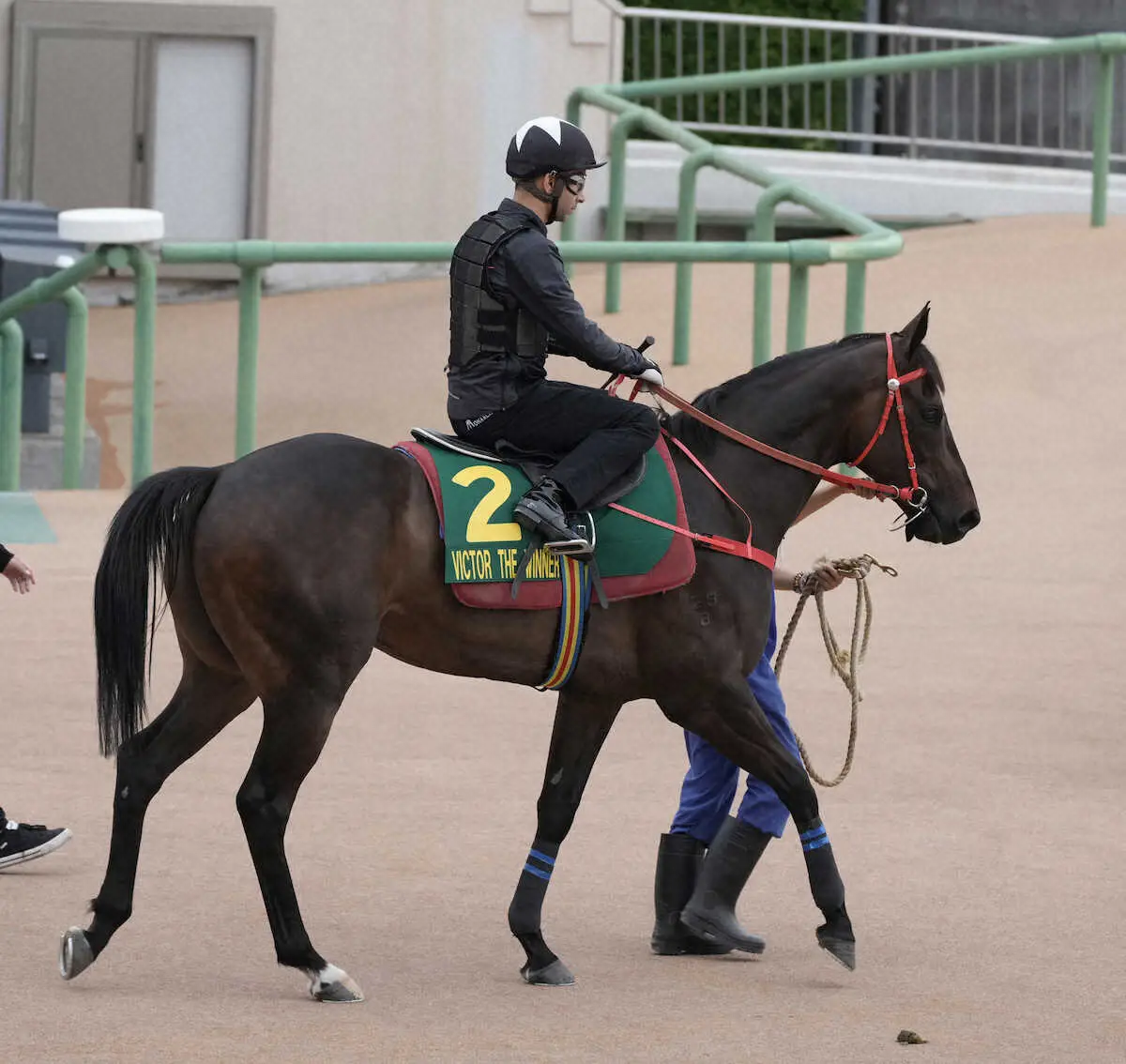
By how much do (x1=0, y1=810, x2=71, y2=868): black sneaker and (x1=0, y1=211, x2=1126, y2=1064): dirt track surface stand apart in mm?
58

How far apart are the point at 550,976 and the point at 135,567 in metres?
1.37

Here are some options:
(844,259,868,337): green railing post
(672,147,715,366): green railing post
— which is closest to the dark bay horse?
(844,259,868,337): green railing post

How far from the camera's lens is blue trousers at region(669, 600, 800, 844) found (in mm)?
6180

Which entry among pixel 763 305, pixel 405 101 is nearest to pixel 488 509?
pixel 763 305

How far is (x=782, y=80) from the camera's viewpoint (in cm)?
1444

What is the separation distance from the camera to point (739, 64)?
56.1 ft

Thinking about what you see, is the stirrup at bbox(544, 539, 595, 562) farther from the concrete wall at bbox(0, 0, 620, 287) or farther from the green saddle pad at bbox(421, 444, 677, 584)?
the concrete wall at bbox(0, 0, 620, 287)

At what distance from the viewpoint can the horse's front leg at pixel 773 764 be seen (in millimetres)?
5836

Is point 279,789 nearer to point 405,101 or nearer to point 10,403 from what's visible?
point 10,403

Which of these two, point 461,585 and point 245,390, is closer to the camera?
point 461,585

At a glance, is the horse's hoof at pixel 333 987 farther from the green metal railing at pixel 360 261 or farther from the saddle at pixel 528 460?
the green metal railing at pixel 360 261

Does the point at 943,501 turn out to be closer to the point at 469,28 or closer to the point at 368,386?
the point at 368,386

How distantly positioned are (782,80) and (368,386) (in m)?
3.49

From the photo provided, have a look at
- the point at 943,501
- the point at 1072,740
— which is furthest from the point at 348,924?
the point at 1072,740
